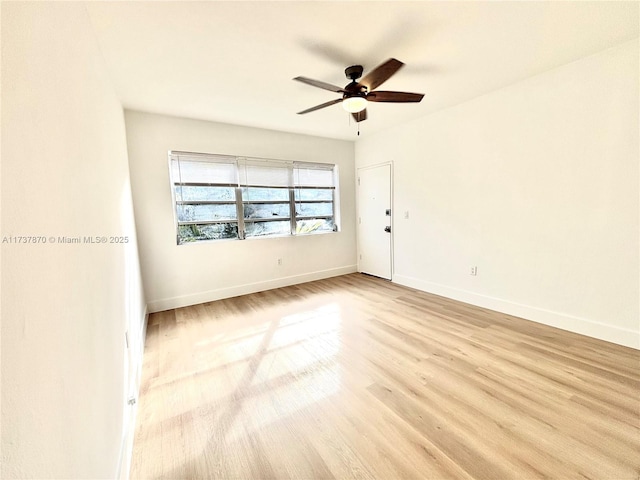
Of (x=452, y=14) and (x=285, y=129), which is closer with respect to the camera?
(x=452, y=14)

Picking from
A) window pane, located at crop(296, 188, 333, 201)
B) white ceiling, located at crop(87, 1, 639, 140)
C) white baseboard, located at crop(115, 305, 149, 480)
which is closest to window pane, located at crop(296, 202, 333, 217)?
window pane, located at crop(296, 188, 333, 201)

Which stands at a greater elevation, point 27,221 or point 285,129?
point 285,129

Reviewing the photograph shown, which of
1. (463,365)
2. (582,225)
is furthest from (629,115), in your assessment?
(463,365)

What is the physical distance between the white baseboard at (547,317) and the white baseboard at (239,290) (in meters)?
1.72

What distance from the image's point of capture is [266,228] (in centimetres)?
438

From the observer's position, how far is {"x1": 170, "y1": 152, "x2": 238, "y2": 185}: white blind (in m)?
3.60

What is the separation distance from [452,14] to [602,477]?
2.77 meters

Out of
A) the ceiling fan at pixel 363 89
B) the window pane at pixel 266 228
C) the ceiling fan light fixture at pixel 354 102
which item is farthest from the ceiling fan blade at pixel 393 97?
the window pane at pixel 266 228

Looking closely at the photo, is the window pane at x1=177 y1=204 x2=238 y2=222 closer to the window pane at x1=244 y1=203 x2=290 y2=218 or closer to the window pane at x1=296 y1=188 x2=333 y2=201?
the window pane at x1=244 y1=203 x2=290 y2=218

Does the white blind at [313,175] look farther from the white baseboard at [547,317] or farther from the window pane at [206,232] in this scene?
the white baseboard at [547,317]

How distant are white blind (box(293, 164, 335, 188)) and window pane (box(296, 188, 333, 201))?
3.4 inches

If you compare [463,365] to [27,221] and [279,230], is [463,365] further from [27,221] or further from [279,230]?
[279,230]

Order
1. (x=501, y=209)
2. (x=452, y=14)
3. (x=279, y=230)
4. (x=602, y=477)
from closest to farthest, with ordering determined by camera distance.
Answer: (x=602, y=477) < (x=452, y=14) < (x=501, y=209) < (x=279, y=230)

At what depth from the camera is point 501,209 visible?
3.13m
